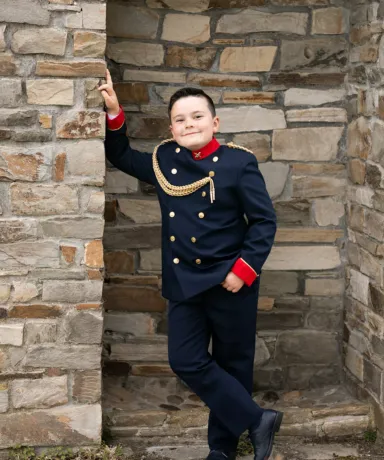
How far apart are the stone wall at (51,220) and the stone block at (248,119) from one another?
0.88 meters

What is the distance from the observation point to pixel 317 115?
13.5 feet

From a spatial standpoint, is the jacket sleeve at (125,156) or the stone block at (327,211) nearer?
the jacket sleeve at (125,156)

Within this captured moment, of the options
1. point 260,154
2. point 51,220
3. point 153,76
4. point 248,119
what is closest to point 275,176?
point 260,154

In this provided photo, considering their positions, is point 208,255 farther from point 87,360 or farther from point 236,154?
point 87,360

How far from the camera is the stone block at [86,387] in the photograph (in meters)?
3.61

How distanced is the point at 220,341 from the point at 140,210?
96 cm

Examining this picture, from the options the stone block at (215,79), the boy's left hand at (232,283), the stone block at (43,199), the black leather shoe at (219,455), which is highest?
the stone block at (215,79)

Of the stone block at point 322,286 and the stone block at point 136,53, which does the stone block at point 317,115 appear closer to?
the stone block at point 136,53

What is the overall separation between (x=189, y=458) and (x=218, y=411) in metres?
0.47

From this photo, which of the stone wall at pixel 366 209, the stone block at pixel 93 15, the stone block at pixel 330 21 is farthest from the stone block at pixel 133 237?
the stone block at pixel 330 21

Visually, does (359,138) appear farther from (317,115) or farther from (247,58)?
(247,58)

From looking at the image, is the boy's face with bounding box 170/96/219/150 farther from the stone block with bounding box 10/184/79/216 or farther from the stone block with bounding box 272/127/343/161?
the stone block with bounding box 272/127/343/161

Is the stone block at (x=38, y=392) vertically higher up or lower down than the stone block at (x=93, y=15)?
lower down

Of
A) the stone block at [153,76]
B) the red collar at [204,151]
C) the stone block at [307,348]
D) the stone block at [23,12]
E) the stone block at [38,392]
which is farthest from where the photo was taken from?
the stone block at [307,348]
